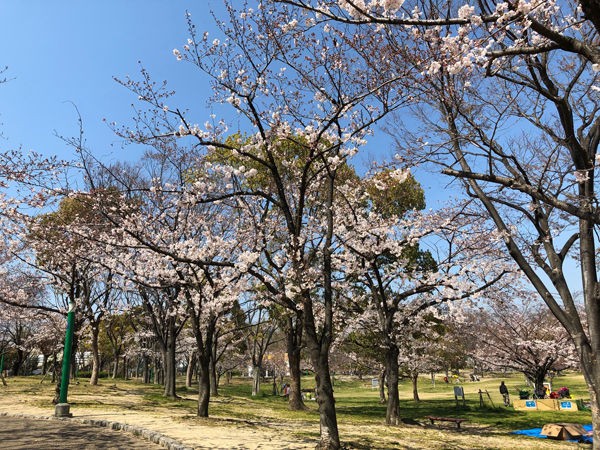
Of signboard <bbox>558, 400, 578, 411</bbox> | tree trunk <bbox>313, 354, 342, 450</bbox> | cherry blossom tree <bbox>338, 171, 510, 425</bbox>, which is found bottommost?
signboard <bbox>558, 400, 578, 411</bbox>

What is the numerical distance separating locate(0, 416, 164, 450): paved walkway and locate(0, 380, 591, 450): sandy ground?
761 mm

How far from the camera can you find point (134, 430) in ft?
29.3

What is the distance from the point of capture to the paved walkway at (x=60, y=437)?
24.1ft

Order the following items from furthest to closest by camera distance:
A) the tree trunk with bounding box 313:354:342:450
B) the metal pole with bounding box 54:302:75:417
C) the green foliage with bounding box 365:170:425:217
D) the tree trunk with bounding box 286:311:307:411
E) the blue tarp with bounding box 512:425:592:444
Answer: the tree trunk with bounding box 286:311:307:411
the green foliage with bounding box 365:170:425:217
the blue tarp with bounding box 512:425:592:444
the metal pole with bounding box 54:302:75:417
the tree trunk with bounding box 313:354:342:450

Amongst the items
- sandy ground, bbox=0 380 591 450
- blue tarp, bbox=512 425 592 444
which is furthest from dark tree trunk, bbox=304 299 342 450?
blue tarp, bbox=512 425 592 444

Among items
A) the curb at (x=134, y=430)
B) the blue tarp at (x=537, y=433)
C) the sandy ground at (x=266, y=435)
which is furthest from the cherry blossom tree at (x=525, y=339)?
the curb at (x=134, y=430)

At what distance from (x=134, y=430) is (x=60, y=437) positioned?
143 cm

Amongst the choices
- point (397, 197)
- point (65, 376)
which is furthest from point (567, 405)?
point (65, 376)

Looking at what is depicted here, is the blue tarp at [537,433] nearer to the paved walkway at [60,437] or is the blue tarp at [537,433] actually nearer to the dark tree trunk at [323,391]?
the dark tree trunk at [323,391]

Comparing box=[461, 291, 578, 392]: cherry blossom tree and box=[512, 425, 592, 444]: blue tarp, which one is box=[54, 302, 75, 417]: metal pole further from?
box=[461, 291, 578, 392]: cherry blossom tree

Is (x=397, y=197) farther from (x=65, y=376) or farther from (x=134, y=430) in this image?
(x=65, y=376)

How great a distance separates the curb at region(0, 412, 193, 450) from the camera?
24.8 ft

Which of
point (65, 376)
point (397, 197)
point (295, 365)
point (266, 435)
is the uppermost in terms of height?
point (397, 197)

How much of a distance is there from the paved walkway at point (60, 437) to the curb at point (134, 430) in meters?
0.13
